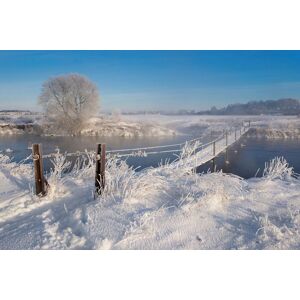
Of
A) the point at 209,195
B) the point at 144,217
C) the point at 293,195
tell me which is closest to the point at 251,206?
the point at 209,195

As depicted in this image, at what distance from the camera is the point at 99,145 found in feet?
10.8

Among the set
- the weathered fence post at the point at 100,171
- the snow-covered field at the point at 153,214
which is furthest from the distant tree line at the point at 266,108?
the weathered fence post at the point at 100,171

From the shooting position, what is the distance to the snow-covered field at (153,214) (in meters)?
2.41

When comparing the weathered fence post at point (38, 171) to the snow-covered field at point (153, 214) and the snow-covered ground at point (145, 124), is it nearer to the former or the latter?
the snow-covered field at point (153, 214)

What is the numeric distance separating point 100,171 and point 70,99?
7.58 ft

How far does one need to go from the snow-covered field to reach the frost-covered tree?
160 cm

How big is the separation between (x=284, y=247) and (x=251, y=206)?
30.5 inches

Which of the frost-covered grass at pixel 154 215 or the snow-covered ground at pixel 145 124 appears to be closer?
the frost-covered grass at pixel 154 215

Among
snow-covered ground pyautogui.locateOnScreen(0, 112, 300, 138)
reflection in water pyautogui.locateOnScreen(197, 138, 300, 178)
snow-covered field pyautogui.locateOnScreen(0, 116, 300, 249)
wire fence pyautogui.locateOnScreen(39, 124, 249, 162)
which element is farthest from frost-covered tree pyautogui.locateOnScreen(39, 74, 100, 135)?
reflection in water pyautogui.locateOnScreen(197, 138, 300, 178)

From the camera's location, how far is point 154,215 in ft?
8.82

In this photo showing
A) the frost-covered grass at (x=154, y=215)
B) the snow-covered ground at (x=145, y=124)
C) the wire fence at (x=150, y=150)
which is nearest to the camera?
the frost-covered grass at (x=154, y=215)

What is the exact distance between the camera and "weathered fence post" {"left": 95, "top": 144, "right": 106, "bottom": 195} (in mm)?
3238

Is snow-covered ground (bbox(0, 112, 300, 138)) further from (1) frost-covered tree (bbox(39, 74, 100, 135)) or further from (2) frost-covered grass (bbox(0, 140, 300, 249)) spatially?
(2) frost-covered grass (bbox(0, 140, 300, 249))

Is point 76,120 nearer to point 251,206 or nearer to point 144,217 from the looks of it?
point 144,217
